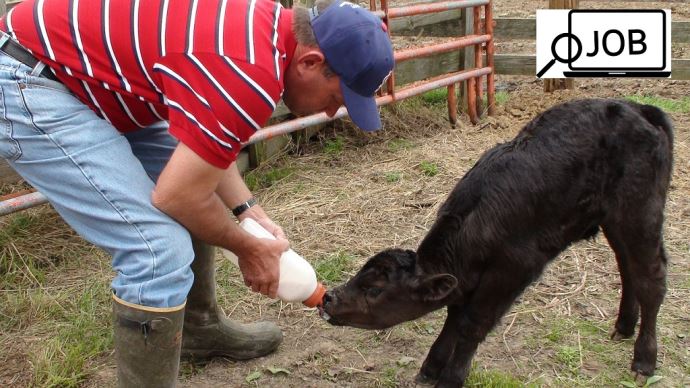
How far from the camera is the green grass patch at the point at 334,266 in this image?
15.6 feet

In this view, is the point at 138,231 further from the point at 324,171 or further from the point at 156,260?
the point at 324,171

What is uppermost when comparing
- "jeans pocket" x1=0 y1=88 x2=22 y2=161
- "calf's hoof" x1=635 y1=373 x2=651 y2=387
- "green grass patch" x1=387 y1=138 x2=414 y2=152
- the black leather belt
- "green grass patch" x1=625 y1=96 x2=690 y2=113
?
the black leather belt

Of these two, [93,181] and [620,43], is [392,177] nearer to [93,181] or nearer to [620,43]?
[620,43]

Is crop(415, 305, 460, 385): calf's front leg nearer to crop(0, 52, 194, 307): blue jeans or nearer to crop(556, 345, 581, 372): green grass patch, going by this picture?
crop(556, 345, 581, 372): green grass patch

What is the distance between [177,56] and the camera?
7.87ft

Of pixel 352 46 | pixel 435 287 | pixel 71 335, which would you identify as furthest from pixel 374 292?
pixel 71 335

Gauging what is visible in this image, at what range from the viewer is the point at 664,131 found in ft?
12.7

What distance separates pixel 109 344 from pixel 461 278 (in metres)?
1.92

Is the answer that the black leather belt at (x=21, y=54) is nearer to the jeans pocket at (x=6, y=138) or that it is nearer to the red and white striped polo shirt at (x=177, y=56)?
the red and white striped polo shirt at (x=177, y=56)

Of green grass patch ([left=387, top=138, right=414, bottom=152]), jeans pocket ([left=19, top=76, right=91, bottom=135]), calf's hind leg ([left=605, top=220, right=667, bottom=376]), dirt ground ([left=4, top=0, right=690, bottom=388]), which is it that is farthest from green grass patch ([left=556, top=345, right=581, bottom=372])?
green grass patch ([left=387, top=138, right=414, bottom=152])

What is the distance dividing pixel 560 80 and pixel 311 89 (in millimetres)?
7146

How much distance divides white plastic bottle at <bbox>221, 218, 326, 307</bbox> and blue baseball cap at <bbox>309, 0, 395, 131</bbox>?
0.78 metres

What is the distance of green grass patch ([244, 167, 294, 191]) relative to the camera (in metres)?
6.40

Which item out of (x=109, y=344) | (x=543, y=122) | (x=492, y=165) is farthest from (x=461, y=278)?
(x=109, y=344)
